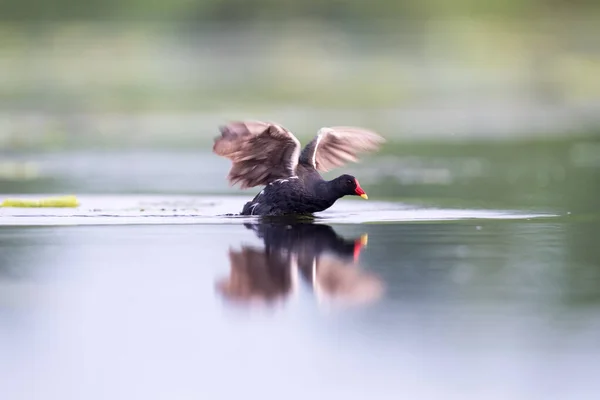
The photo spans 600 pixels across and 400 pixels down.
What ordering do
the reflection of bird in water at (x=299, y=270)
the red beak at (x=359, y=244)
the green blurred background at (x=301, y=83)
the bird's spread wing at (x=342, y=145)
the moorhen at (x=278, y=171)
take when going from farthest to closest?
the green blurred background at (x=301, y=83), the bird's spread wing at (x=342, y=145), the moorhen at (x=278, y=171), the red beak at (x=359, y=244), the reflection of bird in water at (x=299, y=270)

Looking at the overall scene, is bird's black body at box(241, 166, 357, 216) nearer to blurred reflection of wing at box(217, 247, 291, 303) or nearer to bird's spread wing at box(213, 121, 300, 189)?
bird's spread wing at box(213, 121, 300, 189)

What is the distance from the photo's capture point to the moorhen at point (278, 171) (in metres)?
9.50

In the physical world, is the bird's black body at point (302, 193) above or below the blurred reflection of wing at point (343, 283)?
above

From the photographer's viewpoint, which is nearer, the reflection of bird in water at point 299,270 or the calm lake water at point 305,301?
the calm lake water at point 305,301

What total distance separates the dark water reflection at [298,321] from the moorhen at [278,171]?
1.25 m

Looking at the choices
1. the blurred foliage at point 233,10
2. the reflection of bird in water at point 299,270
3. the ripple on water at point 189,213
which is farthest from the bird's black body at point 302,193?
the blurred foliage at point 233,10

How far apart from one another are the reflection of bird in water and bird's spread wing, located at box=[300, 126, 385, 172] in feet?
5.57

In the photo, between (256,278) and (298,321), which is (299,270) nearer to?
(256,278)

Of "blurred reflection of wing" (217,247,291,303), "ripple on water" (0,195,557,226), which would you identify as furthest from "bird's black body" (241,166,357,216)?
"blurred reflection of wing" (217,247,291,303)

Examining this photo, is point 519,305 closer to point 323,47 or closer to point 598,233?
point 598,233

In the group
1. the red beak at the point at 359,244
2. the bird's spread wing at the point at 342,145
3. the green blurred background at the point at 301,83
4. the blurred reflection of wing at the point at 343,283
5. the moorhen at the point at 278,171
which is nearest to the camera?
the blurred reflection of wing at the point at 343,283

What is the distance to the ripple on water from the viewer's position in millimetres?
9703

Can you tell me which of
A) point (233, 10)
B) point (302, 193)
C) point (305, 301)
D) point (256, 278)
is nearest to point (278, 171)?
point (302, 193)

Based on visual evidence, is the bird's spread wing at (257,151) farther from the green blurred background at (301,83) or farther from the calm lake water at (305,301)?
the green blurred background at (301,83)
